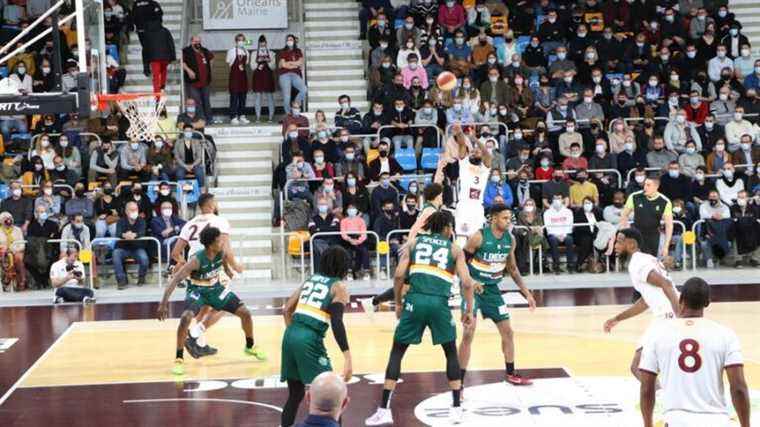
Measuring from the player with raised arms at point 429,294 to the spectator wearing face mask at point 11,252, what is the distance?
39.8 feet

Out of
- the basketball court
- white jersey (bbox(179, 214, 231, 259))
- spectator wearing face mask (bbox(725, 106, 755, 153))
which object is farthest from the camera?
spectator wearing face mask (bbox(725, 106, 755, 153))

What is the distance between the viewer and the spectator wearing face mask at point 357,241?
76.2 feet

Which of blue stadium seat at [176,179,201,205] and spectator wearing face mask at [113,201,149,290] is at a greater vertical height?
blue stadium seat at [176,179,201,205]

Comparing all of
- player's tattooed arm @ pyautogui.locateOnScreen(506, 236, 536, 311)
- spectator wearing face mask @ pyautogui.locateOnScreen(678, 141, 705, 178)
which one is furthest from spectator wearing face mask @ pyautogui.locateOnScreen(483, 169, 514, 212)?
player's tattooed arm @ pyautogui.locateOnScreen(506, 236, 536, 311)

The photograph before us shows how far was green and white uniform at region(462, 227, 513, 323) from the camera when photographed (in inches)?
546

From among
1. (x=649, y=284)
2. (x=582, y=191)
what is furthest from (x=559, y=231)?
(x=649, y=284)

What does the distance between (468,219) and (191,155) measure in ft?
30.4

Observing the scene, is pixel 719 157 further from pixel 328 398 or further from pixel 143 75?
pixel 328 398

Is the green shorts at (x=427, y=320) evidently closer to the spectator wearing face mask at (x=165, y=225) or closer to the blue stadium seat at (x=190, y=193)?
the spectator wearing face mask at (x=165, y=225)

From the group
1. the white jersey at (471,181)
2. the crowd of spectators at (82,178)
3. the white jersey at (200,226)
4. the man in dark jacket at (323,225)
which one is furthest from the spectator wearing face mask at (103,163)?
the white jersey at (471,181)

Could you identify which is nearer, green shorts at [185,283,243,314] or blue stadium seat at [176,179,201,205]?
green shorts at [185,283,243,314]

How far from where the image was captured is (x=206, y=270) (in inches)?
593

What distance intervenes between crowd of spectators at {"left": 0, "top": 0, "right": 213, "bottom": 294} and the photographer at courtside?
0.02 metres

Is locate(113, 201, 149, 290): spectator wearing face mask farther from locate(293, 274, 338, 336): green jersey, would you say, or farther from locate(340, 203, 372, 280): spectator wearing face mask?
locate(293, 274, 338, 336): green jersey
